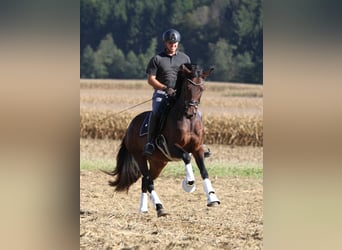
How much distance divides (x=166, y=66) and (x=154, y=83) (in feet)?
0.70

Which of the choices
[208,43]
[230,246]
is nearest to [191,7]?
[208,43]

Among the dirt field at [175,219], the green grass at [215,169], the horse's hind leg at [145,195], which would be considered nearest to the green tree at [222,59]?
the green grass at [215,169]

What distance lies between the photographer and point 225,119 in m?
18.3

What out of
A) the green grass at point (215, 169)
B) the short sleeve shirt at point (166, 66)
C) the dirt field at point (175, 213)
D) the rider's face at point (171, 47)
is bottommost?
the green grass at point (215, 169)

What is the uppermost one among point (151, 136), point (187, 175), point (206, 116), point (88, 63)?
point (151, 136)

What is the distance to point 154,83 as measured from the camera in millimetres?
7012

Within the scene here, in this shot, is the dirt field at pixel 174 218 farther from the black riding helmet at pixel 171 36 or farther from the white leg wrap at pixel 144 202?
the black riding helmet at pixel 171 36

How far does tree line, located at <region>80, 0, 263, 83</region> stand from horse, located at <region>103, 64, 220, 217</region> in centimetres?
2520

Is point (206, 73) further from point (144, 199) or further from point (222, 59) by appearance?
point (222, 59)

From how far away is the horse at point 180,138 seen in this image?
666cm

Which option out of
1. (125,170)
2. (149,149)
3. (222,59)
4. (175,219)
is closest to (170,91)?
(149,149)

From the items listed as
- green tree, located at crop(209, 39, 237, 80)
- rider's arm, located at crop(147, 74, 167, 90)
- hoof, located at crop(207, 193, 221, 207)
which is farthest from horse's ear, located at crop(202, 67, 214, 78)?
green tree, located at crop(209, 39, 237, 80)
